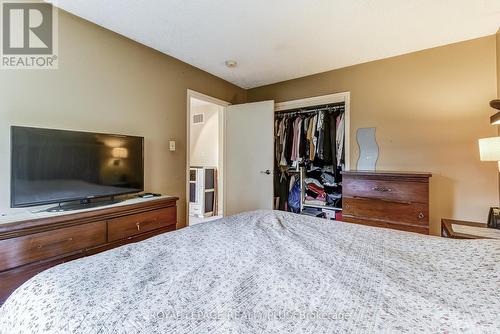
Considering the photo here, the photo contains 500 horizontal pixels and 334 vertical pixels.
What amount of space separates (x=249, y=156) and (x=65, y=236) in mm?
2275

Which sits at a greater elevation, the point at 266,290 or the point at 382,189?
the point at 382,189

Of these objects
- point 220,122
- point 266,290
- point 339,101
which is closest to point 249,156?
point 220,122

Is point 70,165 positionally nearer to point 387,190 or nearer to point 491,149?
point 387,190

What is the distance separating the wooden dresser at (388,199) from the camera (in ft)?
6.64

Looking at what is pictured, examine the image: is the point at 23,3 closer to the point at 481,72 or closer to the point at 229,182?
the point at 229,182

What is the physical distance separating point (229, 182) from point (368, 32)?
8.08 ft

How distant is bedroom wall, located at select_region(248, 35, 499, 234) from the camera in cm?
221

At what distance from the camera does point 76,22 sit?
76.5 inches

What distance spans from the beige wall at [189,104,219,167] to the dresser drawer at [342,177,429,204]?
289cm

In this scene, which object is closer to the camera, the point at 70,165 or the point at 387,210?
the point at 70,165

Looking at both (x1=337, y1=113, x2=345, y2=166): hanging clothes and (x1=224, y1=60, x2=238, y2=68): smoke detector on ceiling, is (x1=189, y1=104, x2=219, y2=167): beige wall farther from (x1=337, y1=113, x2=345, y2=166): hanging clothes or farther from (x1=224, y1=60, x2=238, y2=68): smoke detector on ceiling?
(x1=337, y1=113, x2=345, y2=166): hanging clothes

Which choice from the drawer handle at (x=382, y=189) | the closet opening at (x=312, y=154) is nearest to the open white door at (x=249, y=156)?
the closet opening at (x=312, y=154)

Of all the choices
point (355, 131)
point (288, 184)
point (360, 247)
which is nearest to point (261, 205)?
point (288, 184)

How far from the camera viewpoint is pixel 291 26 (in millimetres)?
2041
